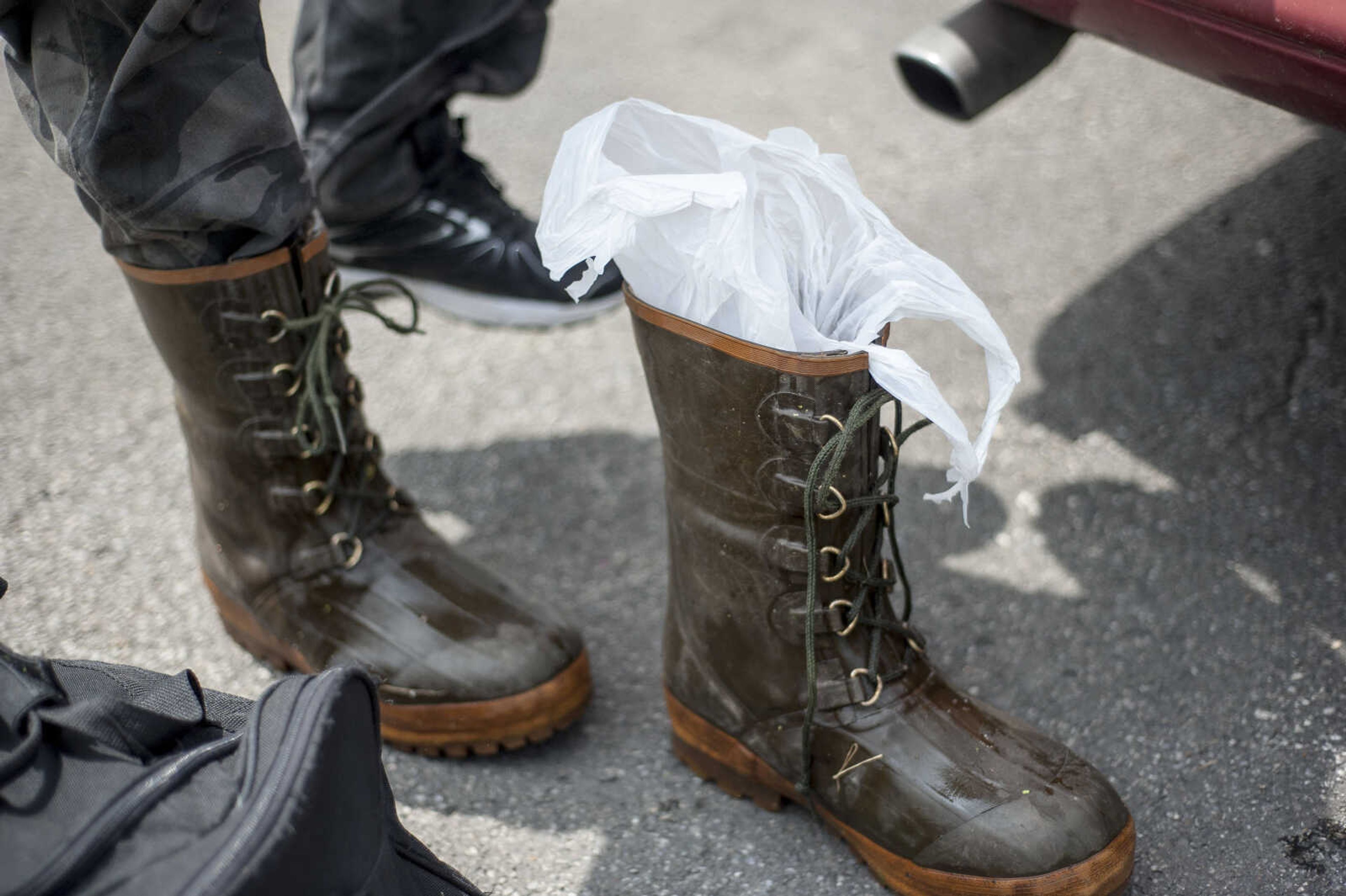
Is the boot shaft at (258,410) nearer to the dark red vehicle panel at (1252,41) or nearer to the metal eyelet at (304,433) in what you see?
the metal eyelet at (304,433)

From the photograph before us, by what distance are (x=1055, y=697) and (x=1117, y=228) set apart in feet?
3.61

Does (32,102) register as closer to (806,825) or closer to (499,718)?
(499,718)

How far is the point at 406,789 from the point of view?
118 cm

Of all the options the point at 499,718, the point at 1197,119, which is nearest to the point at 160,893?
the point at 499,718

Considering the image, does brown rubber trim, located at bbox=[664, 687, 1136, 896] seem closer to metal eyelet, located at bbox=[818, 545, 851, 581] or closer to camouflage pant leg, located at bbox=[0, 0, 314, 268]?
metal eyelet, located at bbox=[818, 545, 851, 581]

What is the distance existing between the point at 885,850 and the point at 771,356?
0.48 metres

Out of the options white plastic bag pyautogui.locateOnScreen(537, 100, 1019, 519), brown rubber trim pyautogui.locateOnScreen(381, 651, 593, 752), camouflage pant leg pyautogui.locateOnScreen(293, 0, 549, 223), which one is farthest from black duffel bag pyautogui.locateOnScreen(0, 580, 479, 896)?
camouflage pant leg pyautogui.locateOnScreen(293, 0, 549, 223)

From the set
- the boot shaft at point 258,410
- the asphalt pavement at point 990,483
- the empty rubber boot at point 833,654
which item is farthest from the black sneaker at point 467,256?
the empty rubber boot at point 833,654

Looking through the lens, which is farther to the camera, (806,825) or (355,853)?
(806,825)

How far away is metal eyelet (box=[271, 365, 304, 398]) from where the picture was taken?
46.1 inches

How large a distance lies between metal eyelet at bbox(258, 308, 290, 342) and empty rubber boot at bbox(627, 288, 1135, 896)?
40cm

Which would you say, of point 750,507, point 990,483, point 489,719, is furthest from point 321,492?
point 990,483

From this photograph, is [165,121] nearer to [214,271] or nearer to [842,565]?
[214,271]

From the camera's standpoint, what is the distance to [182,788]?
2.45ft
